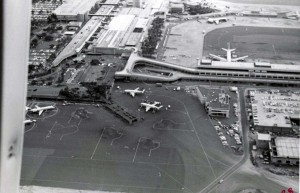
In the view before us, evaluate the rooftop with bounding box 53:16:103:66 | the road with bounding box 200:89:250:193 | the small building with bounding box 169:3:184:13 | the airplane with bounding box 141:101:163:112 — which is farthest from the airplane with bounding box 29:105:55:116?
the small building with bounding box 169:3:184:13

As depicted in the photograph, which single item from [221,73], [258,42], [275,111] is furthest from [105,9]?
[275,111]

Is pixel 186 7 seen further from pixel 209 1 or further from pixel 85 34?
pixel 85 34

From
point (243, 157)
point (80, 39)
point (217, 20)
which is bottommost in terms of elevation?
point (243, 157)

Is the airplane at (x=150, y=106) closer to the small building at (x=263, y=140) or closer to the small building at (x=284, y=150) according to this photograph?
the small building at (x=263, y=140)

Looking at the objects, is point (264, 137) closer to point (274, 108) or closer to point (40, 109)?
point (274, 108)

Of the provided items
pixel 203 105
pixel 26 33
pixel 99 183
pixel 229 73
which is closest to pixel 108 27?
pixel 229 73

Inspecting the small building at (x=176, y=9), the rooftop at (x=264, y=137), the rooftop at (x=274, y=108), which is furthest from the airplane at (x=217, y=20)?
the rooftop at (x=264, y=137)

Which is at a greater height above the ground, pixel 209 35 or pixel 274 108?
pixel 209 35
